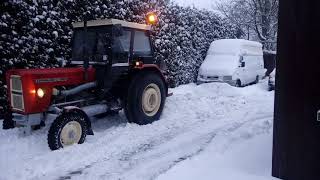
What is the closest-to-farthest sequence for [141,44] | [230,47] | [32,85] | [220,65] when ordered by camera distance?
[32,85] → [141,44] → [220,65] → [230,47]

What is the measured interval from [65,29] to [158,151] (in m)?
4.13

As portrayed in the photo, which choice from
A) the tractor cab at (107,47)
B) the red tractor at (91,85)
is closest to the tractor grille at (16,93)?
the red tractor at (91,85)

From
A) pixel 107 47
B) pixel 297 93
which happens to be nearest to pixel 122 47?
pixel 107 47

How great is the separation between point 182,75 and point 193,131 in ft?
20.3

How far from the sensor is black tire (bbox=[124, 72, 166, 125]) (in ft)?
24.7

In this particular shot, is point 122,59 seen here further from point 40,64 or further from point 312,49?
point 312,49

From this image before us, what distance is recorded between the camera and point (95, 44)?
24.2 feet

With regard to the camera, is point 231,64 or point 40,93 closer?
point 40,93

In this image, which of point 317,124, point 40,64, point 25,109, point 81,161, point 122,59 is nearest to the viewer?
point 317,124

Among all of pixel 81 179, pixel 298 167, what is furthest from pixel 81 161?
pixel 298 167

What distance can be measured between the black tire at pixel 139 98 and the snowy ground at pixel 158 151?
0.19 meters

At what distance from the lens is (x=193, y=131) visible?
752cm

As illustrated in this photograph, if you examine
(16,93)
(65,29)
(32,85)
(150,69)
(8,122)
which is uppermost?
(65,29)

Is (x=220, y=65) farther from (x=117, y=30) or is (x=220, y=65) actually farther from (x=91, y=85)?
(x=91, y=85)
